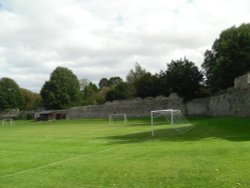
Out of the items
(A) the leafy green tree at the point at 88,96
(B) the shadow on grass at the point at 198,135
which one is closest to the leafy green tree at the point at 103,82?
(A) the leafy green tree at the point at 88,96

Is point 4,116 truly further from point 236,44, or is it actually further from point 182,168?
point 182,168

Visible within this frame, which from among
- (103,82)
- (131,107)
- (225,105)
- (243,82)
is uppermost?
(103,82)

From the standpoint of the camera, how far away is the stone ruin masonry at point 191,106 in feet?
121

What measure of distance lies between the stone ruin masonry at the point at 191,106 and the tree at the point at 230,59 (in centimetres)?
312

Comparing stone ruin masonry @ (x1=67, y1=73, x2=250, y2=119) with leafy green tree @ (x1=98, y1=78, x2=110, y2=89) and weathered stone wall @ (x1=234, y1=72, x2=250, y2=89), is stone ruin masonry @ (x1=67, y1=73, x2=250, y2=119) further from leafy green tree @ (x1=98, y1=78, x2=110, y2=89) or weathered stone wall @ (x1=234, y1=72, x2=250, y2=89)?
leafy green tree @ (x1=98, y1=78, x2=110, y2=89)

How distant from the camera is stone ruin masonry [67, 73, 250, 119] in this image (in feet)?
121

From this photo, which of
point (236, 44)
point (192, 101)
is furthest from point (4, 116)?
point (236, 44)

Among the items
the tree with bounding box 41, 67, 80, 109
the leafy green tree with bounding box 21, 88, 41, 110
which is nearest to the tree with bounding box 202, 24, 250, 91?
the tree with bounding box 41, 67, 80, 109

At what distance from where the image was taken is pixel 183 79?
5791 centimetres

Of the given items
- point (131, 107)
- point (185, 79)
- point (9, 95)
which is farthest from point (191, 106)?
point (9, 95)

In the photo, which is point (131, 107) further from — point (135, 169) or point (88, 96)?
point (135, 169)

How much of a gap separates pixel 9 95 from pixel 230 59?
64315 millimetres

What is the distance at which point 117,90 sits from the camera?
86812 mm

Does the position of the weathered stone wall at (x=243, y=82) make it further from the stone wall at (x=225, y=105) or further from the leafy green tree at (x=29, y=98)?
the leafy green tree at (x=29, y=98)
